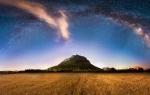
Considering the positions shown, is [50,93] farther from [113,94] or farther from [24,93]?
[113,94]

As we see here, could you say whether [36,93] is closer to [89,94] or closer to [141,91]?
[89,94]

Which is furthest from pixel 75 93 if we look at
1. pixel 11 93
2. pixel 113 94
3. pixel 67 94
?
pixel 11 93

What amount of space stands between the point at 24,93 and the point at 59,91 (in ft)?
8.73

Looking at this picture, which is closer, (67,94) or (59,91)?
(67,94)

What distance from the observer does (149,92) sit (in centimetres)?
2528

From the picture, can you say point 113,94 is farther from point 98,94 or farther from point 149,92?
point 149,92

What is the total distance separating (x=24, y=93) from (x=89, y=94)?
467 cm

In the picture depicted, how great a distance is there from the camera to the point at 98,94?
24.8 meters

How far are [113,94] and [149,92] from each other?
2.69 m

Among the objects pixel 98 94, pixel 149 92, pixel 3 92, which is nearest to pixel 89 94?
pixel 98 94

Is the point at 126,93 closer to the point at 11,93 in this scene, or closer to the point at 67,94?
the point at 67,94

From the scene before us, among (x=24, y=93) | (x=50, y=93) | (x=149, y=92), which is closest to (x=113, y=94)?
(x=149, y=92)

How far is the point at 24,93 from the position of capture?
83.3 ft

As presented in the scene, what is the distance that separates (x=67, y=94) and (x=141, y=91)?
5.55 m
